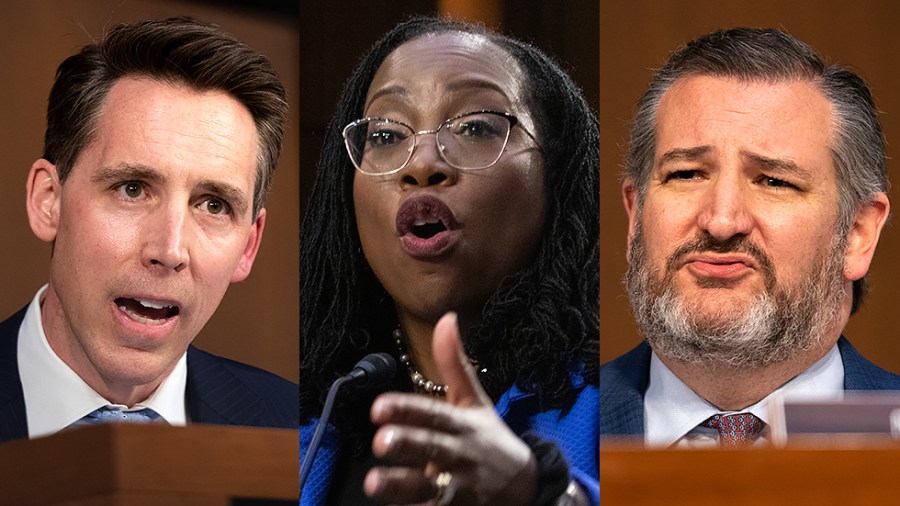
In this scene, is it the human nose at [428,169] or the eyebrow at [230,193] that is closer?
the human nose at [428,169]

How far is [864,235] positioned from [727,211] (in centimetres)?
34

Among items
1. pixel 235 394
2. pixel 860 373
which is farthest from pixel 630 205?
pixel 235 394

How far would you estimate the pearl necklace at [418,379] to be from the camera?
3.76 ft

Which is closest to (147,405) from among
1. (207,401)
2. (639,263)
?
(207,401)

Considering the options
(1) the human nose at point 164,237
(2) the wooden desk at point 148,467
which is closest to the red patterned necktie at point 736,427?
(2) the wooden desk at point 148,467

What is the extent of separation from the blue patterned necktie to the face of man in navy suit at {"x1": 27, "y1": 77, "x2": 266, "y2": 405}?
0.02m

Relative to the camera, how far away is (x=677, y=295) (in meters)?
2.46

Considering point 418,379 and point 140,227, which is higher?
point 140,227

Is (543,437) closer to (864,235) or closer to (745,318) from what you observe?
(745,318)

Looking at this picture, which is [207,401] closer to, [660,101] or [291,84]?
[291,84]

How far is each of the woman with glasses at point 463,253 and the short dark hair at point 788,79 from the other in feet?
4.55

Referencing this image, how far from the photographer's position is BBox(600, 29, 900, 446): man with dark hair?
2424 millimetres

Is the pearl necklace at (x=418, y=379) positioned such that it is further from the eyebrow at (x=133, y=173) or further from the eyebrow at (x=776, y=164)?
the eyebrow at (x=776, y=164)

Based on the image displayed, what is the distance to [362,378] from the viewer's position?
1.15 m
